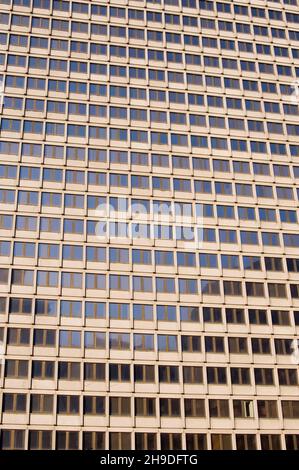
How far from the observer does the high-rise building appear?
4662 cm

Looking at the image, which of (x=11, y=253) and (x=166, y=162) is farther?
(x=166, y=162)

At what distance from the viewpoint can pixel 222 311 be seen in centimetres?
5109

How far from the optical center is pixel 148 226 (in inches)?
2077

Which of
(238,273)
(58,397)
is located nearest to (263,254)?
(238,273)

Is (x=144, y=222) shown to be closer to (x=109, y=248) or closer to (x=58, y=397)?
(x=109, y=248)

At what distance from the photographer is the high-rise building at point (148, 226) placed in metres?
46.6

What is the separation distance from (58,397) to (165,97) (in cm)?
3136

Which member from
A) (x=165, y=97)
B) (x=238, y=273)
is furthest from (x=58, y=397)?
(x=165, y=97)
